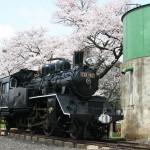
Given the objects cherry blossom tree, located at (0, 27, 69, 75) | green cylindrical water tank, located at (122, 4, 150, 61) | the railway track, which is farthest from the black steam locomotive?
cherry blossom tree, located at (0, 27, 69, 75)

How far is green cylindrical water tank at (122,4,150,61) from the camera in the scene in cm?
1404

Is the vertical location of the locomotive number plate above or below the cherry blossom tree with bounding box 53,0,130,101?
below

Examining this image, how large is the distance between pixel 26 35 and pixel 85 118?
67.9 ft

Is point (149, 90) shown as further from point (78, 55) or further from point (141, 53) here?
point (78, 55)

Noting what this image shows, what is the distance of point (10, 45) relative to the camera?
30.7 metres

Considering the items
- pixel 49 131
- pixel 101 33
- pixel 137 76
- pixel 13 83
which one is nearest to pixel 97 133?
pixel 49 131

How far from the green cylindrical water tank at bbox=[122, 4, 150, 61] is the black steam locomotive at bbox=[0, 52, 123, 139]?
214 cm

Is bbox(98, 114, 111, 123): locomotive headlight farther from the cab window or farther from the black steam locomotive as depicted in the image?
the cab window

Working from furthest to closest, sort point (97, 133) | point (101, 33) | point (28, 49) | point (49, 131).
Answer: point (28, 49) → point (101, 33) → point (49, 131) → point (97, 133)

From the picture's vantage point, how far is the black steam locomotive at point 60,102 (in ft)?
39.6

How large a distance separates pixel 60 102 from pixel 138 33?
15.8ft

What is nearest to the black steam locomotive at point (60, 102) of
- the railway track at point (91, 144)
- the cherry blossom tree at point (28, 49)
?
the railway track at point (91, 144)

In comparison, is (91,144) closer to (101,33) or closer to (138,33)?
(138,33)

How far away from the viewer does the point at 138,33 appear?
14.4 m
